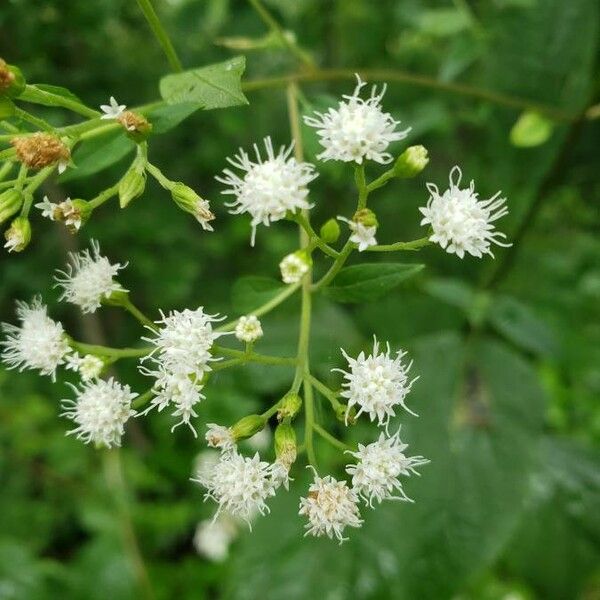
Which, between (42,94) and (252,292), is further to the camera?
(252,292)

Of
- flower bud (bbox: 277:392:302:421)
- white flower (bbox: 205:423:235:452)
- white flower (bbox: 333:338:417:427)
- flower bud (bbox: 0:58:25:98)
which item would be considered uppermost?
flower bud (bbox: 0:58:25:98)

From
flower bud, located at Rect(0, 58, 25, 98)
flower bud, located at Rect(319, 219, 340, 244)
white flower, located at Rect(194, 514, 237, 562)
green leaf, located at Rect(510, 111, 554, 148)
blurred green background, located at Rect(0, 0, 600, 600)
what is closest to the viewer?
flower bud, located at Rect(0, 58, 25, 98)

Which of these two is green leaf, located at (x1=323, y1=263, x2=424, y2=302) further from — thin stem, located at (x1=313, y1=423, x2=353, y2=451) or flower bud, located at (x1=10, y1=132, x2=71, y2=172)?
flower bud, located at (x1=10, y1=132, x2=71, y2=172)

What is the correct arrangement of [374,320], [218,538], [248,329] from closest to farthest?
[248,329] < [374,320] < [218,538]

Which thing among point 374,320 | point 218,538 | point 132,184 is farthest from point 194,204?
point 218,538

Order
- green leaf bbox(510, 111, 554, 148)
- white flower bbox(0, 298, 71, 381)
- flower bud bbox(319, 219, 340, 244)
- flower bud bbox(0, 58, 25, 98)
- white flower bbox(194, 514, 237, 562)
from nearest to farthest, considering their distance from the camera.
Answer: flower bud bbox(0, 58, 25, 98) → flower bud bbox(319, 219, 340, 244) → white flower bbox(0, 298, 71, 381) → green leaf bbox(510, 111, 554, 148) → white flower bbox(194, 514, 237, 562)

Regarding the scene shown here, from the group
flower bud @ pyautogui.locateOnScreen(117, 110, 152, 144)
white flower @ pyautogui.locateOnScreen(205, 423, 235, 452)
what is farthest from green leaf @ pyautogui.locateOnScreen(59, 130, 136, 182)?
white flower @ pyautogui.locateOnScreen(205, 423, 235, 452)

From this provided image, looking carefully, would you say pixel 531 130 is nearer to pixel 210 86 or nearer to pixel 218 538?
pixel 210 86
